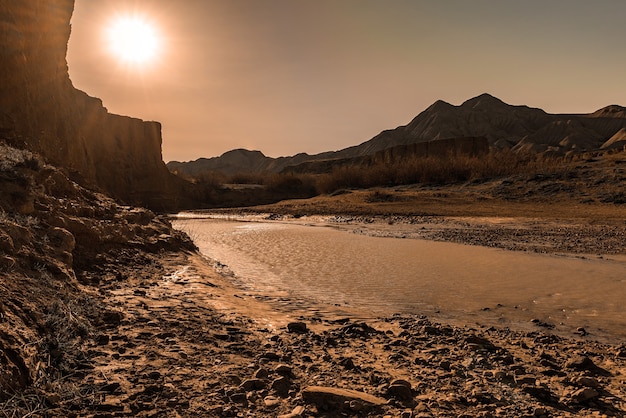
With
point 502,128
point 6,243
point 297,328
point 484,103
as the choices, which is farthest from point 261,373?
point 484,103

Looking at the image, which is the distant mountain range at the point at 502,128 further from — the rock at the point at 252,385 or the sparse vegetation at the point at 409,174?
the rock at the point at 252,385

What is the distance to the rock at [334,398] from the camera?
2.89 meters

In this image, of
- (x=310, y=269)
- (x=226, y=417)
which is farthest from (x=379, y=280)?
(x=226, y=417)

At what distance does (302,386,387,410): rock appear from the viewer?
2895 mm

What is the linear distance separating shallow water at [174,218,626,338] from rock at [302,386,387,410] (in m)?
3.15

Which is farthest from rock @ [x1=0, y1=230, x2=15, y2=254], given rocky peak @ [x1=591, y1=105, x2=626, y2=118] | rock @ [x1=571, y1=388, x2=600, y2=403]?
rocky peak @ [x1=591, y1=105, x2=626, y2=118]

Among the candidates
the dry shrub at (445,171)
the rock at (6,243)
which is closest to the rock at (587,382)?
the rock at (6,243)

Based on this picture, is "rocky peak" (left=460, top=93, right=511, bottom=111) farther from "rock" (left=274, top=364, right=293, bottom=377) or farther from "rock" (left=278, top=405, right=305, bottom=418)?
"rock" (left=278, top=405, right=305, bottom=418)

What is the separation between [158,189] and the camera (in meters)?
47.4

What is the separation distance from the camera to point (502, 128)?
134 metres

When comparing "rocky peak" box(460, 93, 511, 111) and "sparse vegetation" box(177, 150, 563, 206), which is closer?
"sparse vegetation" box(177, 150, 563, 206)

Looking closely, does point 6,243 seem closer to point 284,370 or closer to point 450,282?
point 284,370

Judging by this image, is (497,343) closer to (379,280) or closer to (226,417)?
(226,417)

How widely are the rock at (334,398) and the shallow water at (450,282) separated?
315 centimetres
